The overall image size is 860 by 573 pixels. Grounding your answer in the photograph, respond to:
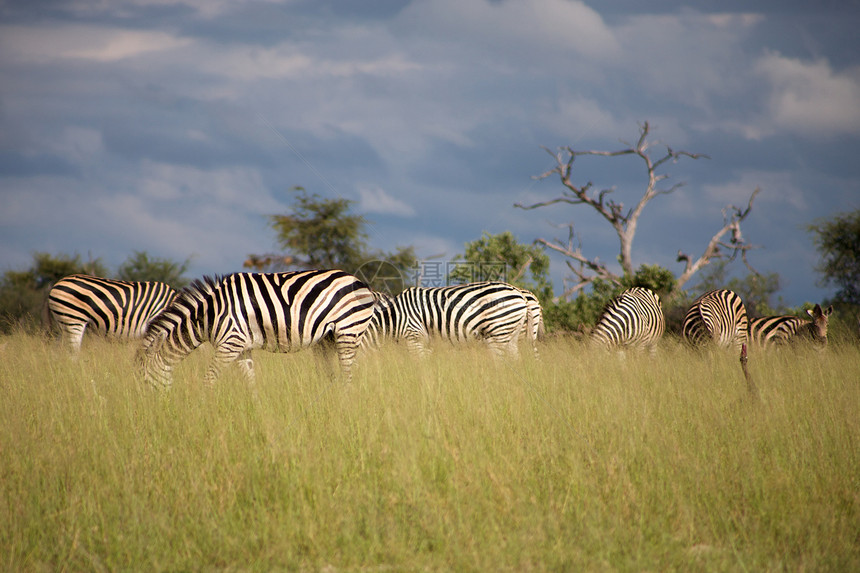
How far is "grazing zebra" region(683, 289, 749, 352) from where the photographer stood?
11.8 metres

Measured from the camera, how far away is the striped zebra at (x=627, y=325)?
1188cm

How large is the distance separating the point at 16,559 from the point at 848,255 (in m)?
22.9

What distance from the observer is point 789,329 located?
1232 centimetres

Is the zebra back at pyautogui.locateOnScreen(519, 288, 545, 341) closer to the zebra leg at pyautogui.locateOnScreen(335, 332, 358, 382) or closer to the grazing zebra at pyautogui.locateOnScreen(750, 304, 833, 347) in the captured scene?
the grazing zebra at pyautogui.locateOnScreen(750, 304, 833, 347)

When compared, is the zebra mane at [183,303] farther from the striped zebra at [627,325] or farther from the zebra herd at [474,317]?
the striped zebra at [627,325]

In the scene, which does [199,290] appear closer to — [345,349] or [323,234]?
[345,349]

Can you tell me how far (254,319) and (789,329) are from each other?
10.4 metres

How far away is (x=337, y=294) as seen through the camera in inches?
319

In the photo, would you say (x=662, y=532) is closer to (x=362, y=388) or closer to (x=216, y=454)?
(x=216, y=454)

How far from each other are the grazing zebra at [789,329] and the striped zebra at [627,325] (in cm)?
210

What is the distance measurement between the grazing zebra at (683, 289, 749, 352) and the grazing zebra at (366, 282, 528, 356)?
3311 mm

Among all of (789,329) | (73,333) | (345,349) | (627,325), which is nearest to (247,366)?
(345,349)

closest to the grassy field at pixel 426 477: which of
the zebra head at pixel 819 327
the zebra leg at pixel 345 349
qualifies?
the zebra leg at pixel 345 349

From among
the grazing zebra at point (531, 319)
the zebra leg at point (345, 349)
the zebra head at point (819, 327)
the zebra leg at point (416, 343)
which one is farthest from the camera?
the grazing zebra at point (531, 319)
